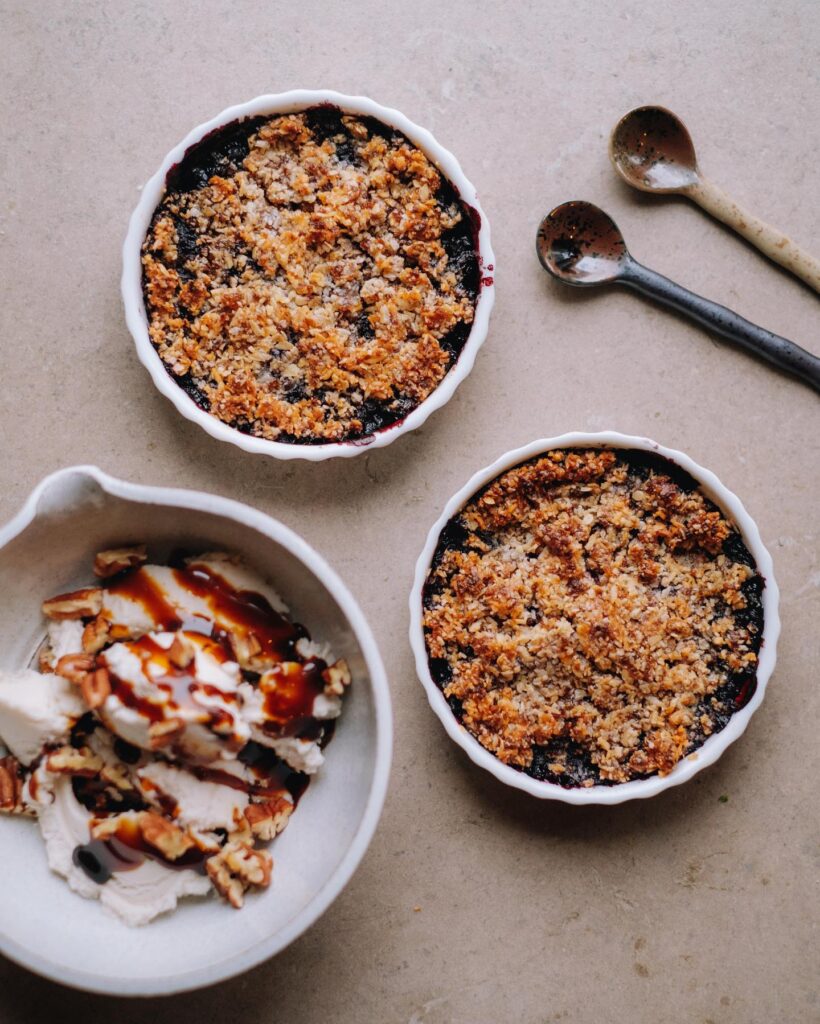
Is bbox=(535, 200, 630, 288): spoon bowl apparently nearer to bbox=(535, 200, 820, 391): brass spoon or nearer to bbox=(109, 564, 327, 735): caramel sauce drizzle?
bbox=(535, 200, 820, 391): brass spoon

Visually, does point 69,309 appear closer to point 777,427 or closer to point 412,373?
point 412,373

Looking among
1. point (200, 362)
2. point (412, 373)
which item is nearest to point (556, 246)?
point (412, 373)

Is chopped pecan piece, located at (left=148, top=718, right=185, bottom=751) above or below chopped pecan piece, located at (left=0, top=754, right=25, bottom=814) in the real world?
above

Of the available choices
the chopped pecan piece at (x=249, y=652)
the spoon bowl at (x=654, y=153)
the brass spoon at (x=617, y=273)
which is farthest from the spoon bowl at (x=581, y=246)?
the chopped pecan piece at (x=249, y=652)

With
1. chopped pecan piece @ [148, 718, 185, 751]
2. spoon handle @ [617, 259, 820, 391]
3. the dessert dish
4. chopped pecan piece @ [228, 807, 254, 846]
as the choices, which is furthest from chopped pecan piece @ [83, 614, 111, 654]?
spoon handle @ [617, 259, 820, 391]

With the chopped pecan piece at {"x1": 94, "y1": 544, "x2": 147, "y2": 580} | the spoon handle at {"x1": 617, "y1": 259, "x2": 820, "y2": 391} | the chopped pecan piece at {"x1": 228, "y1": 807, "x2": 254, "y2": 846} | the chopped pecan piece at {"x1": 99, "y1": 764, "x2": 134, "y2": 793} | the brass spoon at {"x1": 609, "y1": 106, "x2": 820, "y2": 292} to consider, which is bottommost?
the chopped pecan piece at {"x1": 228, "y1": 807, "x2": 254, "y2": 846}

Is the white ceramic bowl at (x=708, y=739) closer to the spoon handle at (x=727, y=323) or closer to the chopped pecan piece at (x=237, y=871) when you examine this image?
the spoon handle at (x=727, y=323)
